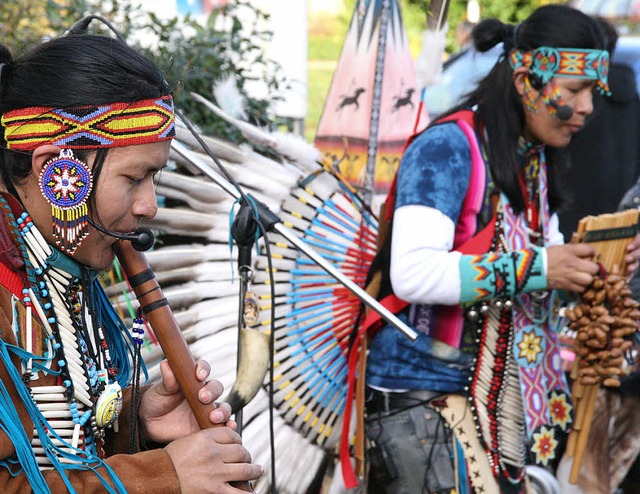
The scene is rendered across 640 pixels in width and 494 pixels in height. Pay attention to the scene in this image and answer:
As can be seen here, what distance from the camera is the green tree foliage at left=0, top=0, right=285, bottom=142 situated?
3.40 m

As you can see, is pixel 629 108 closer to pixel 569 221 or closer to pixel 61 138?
pixel 569 221

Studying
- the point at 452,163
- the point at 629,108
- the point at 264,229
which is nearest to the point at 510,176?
the point at 452,163

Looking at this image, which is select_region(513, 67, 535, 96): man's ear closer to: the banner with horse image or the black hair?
the banner with horse image

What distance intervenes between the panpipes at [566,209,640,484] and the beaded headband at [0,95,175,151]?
152cm

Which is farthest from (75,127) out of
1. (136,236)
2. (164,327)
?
(164,327)

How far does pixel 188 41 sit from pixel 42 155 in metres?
2.20

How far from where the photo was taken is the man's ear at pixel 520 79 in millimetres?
2650

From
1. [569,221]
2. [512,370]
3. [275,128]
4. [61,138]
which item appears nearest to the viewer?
[61,138]

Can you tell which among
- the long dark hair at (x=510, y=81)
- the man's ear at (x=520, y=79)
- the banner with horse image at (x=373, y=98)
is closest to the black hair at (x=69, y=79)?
the long dark hair at (x=510, y=81)

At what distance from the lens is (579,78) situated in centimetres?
263

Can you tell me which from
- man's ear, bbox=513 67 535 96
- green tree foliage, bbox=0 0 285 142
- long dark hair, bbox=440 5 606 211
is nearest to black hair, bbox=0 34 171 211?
long dark hair, bbox=440 5 606 211

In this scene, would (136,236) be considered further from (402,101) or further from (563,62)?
(402,101)

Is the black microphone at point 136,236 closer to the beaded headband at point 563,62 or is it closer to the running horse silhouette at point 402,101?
the beaded headband at point 563,62

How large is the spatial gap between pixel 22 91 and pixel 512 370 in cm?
162
